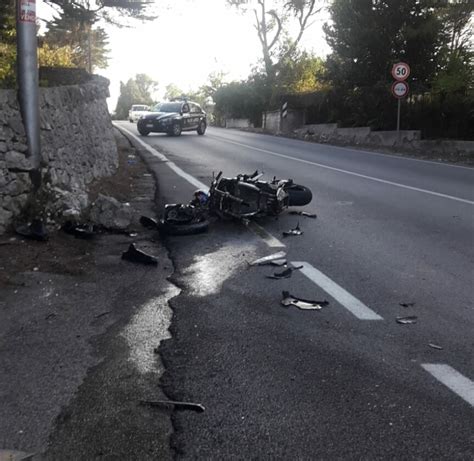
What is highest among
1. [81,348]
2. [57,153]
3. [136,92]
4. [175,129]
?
[136,92]

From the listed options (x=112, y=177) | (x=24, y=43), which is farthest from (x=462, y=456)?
(x=112, y=177)

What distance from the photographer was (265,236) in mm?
7031

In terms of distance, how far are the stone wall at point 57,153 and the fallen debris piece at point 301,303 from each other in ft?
11.1

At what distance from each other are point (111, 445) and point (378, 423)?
1315 mm

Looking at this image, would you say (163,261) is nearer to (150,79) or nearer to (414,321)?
(414,321)

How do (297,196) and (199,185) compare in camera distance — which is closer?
(297,196)

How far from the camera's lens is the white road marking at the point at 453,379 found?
3153 millimetres

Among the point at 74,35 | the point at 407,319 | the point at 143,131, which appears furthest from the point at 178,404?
the point at 143,131

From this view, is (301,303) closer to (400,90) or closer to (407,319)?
(407,319)

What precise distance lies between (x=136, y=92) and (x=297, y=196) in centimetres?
11266

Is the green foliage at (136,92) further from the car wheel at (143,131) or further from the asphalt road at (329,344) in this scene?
the asphalt road at (329,344)

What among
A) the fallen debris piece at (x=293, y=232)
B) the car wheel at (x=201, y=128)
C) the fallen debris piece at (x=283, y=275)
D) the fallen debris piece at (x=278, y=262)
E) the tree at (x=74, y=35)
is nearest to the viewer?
the fallen debris piece at (x=283, y=275)

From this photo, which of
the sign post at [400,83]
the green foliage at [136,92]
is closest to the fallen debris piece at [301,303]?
the sign post at [400,83]

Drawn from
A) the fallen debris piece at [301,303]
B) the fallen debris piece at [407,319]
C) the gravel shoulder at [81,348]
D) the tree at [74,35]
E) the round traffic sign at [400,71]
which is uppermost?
the tree at [74,35]
